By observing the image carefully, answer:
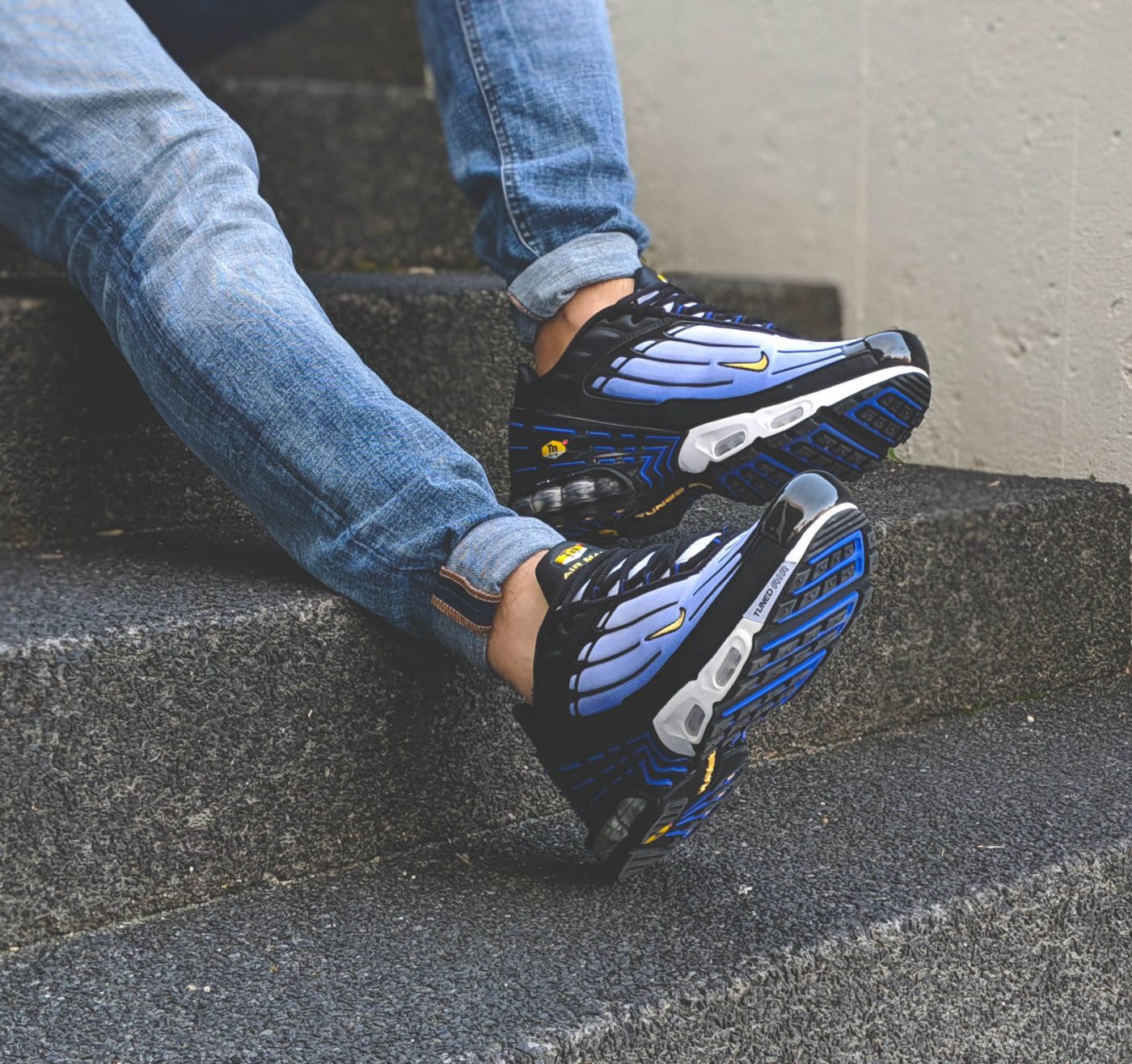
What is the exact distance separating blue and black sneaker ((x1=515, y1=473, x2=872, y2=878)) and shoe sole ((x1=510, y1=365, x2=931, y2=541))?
17 centimetres

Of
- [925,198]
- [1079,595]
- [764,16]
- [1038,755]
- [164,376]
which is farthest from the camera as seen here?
[764,16]

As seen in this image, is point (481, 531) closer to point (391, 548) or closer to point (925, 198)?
point (391, 548)

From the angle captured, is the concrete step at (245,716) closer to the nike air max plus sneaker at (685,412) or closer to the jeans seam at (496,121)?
the nike air max plus sneaker at (685,412)

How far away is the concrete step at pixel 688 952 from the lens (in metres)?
0.70

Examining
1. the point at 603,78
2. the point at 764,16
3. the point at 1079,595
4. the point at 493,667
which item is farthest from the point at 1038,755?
the point at 764,16

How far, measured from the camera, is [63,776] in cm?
79

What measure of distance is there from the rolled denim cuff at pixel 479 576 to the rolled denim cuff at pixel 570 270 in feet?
0.85

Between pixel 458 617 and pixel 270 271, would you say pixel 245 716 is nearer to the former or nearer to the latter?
pixel 458 617

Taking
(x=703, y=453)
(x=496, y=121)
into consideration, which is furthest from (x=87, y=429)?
(x=703, y=453)

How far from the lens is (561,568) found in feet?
2.61

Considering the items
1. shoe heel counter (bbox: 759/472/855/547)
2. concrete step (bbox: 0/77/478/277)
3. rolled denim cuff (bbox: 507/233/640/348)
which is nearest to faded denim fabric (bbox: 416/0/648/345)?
rolled denim cuff (bbox: 507/233/640/348)

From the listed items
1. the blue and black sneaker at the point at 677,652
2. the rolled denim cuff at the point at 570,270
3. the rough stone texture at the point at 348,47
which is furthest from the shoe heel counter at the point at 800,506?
the rough stone texture at the point at 348,47

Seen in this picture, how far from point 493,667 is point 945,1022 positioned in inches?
14.4

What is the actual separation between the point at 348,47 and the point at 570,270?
4.70ft
